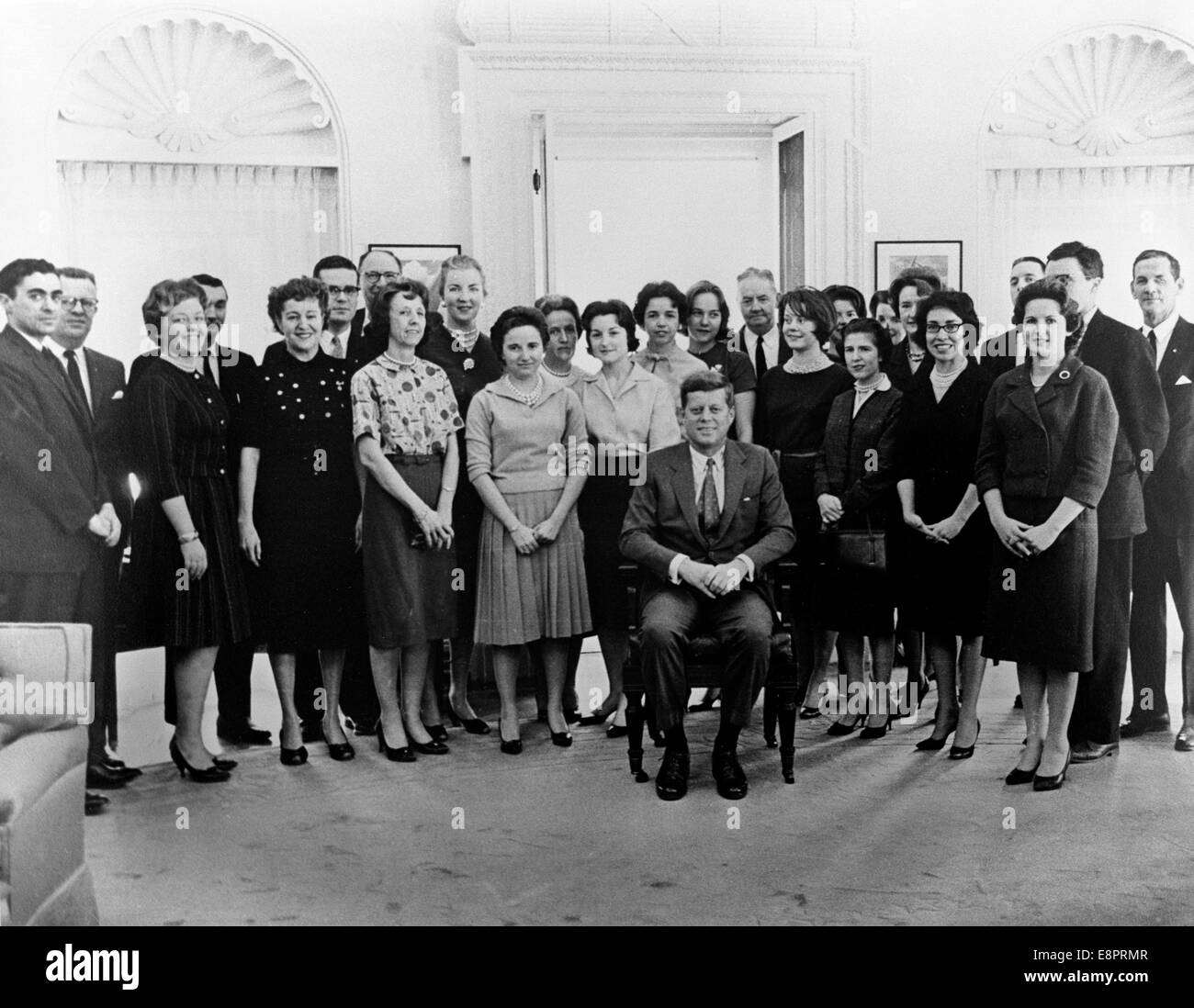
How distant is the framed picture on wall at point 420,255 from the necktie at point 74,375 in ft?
3.32

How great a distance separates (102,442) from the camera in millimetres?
3957

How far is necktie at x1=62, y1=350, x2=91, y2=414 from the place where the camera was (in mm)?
3906

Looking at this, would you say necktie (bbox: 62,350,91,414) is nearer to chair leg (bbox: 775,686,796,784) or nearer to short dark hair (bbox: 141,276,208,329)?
short dark hair (bbox: 141,276,208,329)

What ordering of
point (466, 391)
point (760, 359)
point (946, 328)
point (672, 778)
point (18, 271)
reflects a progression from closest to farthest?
point (18, 271) → point (672, 778) → point (946, 328) → point (466, 391) → point (760, 359)

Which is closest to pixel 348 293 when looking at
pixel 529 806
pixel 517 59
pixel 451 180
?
pixel 451 180

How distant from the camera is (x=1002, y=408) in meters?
4.06

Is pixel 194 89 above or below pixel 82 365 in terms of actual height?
above

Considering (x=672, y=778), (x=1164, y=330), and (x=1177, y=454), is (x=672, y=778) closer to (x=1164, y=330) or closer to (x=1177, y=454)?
(x=1177, y=454)

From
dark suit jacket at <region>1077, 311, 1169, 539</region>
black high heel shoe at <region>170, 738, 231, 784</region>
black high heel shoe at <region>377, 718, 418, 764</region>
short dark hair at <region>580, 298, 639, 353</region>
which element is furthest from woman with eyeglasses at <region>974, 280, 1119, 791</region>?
black high heel shoe at <region>170, 738, 231, 784</region>

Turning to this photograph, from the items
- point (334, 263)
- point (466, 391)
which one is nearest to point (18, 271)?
point (334, 263)

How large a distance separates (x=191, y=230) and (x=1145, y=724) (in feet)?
12.0

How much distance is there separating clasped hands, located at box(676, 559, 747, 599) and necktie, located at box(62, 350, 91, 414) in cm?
200

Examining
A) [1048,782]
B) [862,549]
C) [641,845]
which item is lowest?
[641,845]
